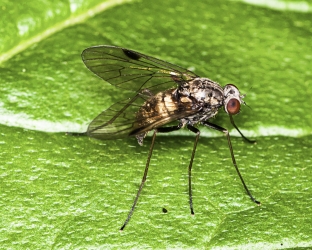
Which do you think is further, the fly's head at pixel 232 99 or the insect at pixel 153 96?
the fly's head at pixel 232 99

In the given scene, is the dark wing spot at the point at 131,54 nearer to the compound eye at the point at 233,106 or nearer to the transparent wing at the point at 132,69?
the transparent wing at the point at 132,69

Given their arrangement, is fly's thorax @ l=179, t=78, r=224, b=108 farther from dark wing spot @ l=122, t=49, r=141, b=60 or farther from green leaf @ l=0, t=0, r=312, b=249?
dark wing spot @ l=122, t=49, r=141, b=60

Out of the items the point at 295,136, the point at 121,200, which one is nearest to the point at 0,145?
the point at 121,200

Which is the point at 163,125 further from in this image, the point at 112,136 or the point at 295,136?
the point at 295,136

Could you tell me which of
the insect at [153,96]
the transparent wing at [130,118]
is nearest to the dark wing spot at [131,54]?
the insect at [153,96]

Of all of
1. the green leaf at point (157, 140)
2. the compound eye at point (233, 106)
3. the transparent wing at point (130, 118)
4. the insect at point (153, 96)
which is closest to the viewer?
the green leaf at point (157, 140)

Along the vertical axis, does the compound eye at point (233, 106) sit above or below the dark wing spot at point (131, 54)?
below

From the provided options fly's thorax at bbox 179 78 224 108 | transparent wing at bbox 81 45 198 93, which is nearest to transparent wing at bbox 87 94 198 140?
fly's thorax at bbox 179 78 224 108

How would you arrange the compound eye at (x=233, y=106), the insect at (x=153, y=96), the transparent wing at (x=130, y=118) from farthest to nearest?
the compound eye at (x=233, y=106), the insect at (x=153, y=96), the transparent wing at (x=130, y=118)
